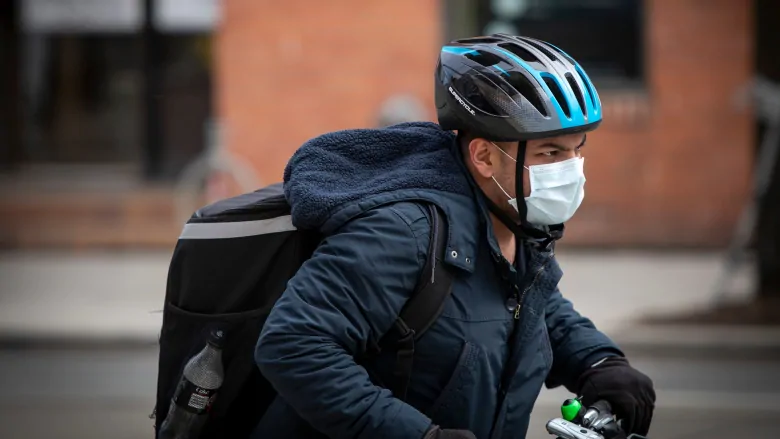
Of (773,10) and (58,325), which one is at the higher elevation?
(773,10)

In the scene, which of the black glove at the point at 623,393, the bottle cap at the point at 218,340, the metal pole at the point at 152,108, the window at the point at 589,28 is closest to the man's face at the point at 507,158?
the black glove at the point at 623,393

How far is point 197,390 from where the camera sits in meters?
2.38

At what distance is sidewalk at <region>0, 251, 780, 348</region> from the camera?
930 centimetres

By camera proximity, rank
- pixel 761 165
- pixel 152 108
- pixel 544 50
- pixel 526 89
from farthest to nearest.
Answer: pixel 152 108
pixel 761 165
pixel 544 50
pixel 526 89

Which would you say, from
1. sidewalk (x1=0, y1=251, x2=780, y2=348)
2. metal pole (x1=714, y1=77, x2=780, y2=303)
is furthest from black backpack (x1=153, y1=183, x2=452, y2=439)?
metal pole (x1=714, y1=77, x2=780, y2=303)

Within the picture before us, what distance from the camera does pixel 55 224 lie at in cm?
1322

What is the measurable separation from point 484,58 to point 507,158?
0.21m

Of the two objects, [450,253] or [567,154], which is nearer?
[450,253]

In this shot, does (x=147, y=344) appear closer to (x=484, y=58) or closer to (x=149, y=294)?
(x=149, y=294)

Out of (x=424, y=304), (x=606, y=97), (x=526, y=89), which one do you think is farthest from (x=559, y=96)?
(x=606, y=97)

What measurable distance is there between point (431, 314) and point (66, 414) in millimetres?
5470

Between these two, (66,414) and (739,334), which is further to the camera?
(739,334)

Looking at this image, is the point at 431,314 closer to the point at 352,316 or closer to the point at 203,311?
the point at 352,316

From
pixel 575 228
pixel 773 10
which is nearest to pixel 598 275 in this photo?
pixel 575 228
